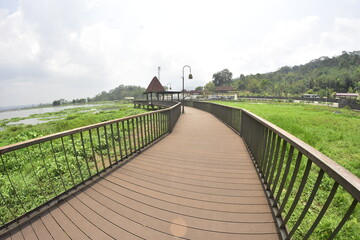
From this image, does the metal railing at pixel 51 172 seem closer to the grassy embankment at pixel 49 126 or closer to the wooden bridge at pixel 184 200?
the wooden bridge at pixel 184 200

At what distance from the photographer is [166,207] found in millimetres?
2385

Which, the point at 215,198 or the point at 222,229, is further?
the point at 215,198

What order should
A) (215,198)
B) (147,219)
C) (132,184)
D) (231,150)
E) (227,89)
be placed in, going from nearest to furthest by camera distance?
(147,219) → (215,198) → (132,184) → (231,150) → (227,89)

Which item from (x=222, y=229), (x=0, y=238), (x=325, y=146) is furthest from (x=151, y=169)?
(x=325, y=146)

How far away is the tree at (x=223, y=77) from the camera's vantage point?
117 meters

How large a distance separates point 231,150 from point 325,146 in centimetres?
404

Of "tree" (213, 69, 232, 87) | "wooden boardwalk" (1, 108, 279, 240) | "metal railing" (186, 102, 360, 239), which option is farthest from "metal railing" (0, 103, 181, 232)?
"tree" (213, 69, 232, 87)

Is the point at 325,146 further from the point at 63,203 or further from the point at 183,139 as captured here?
the point at 63,203

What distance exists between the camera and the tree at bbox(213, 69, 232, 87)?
11662cm

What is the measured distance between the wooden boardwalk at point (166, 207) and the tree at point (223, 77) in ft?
401

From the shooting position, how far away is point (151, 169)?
356 centimetres

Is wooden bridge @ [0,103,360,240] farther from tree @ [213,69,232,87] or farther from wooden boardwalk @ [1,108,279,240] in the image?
tree @ [213,69,232,87]

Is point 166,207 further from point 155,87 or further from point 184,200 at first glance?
point 155,87

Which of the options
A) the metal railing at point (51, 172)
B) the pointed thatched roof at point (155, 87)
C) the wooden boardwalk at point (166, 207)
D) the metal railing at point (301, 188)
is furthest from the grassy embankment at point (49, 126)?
the metal railing at point (301, 188)
